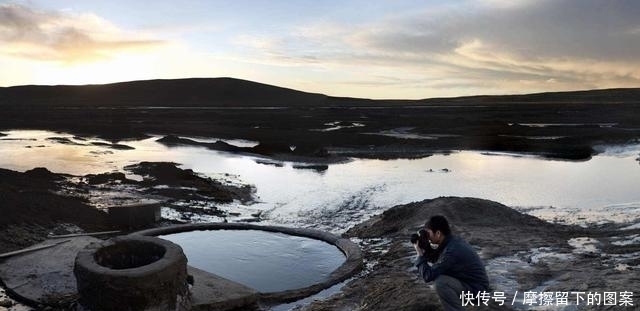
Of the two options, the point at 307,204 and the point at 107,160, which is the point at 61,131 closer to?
the point at 107,160

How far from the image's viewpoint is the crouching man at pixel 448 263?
5.27m

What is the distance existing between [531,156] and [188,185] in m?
19.6

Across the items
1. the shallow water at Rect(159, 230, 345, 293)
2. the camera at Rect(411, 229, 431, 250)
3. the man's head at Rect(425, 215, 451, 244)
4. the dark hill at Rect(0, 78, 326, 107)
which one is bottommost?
the shallow water at Rect(159, 230, 345, 293)

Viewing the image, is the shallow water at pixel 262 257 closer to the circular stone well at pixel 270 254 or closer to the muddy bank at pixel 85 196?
the circular stone well at pixel 270 254

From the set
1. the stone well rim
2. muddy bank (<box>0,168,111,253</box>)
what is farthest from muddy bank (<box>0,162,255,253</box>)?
the stone well rim

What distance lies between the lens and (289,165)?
2500 centimetres

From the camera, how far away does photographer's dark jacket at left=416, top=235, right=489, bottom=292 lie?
17.4 feet

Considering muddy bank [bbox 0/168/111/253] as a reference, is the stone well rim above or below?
above

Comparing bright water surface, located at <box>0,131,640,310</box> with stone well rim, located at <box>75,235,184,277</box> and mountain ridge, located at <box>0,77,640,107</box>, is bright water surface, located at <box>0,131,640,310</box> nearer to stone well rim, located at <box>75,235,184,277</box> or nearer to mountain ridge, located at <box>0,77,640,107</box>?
stone well rim, located at <box>75,235,184,277</box>

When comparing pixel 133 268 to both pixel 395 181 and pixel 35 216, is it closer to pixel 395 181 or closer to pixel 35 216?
pixel 35 216

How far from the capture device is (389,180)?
2095cm

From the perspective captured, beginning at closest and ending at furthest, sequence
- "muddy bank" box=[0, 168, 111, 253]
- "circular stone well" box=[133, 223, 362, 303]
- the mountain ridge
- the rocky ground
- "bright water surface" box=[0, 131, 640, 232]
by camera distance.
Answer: the rocky ground
"circular stone well" box=[133, 223, 362, 303]
"muddy bank" box=[0, 168, 111, 253]
"bright water surface" box=[0, 131, 640, 232]
the mountain ridge

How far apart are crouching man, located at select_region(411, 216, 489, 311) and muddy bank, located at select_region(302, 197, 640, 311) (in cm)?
111

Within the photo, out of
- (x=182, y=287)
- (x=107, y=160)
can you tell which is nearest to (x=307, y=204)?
(x=182, y=287)
